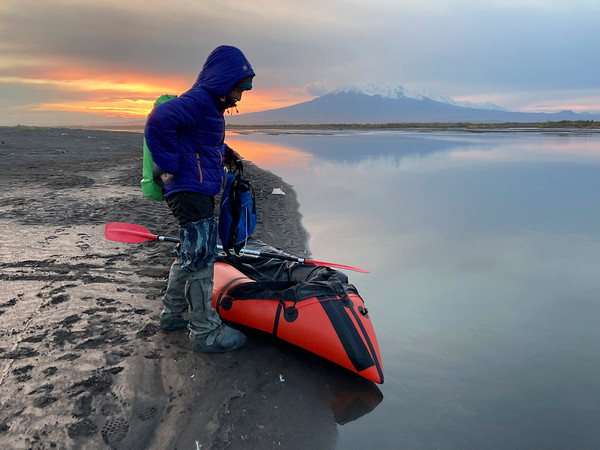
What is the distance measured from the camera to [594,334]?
11.5 ft

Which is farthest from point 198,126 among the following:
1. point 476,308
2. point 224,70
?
point 476,308

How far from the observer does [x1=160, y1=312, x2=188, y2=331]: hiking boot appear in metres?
3.14

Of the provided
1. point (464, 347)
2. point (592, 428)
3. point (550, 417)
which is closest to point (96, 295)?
point (464, 347)

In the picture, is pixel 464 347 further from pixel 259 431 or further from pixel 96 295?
pixel 96 295

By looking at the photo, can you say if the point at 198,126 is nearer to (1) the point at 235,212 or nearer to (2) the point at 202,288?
(1) the point at 235,212

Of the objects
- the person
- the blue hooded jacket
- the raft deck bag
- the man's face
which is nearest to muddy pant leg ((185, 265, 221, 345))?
the person

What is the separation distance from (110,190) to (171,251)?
13.6ft

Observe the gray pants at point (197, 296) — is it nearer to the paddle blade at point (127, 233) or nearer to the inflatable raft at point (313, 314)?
the inflatable raft at point (313, 314)

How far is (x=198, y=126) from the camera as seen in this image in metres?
2.62

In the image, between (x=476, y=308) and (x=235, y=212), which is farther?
(x=476, y=308)

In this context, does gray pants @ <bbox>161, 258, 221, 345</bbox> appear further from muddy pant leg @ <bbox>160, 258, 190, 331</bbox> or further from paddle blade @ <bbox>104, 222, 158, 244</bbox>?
paddle blade @ <bbox>104, 222, 158, 244</bbox>

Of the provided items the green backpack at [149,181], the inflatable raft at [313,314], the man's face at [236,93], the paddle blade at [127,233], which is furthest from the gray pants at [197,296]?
the man's face at [236,93]

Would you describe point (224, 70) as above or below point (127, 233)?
above

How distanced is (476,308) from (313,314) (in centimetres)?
208
